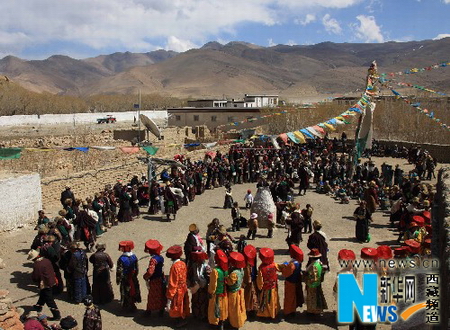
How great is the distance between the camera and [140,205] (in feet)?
48.4

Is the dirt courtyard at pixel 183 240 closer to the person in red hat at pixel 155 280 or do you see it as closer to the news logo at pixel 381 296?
the person in red hat at pixel 155 280

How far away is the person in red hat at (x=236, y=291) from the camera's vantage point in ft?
21.7

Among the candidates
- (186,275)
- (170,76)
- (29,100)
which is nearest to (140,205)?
(186,275)

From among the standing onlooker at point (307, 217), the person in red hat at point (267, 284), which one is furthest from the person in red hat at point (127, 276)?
the standing onlooker at point (307, 217)

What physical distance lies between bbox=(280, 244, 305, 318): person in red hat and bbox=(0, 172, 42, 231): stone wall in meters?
8.77

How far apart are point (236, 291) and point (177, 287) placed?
101 cm

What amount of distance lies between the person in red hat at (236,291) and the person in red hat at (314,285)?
1166 mm

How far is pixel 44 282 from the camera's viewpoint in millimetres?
7160

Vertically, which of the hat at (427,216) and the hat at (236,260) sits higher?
the hat at (427,216)

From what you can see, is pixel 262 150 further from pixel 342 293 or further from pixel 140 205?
pixel 342 293

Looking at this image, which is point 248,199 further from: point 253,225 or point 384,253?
point 384,253

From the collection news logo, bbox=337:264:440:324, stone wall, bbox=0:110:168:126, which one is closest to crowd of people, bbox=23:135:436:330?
news logo, bbox=337:264:440:324

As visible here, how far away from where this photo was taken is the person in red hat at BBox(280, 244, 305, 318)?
7.05m

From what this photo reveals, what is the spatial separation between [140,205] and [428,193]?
927 centimetres
